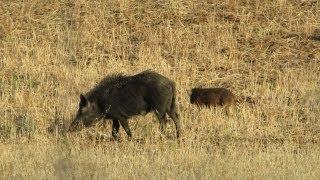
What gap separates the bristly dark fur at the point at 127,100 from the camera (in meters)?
12.8

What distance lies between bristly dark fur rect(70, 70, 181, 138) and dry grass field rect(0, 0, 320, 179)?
0.26m

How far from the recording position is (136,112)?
12.9 metres

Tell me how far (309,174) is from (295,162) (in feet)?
2.80

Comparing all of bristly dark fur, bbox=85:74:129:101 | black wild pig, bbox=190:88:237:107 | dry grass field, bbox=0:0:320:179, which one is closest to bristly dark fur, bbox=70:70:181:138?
bristly dark fur, bbox=85:74:129:101

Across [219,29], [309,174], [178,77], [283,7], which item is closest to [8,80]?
[178,77]

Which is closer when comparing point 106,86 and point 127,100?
point 127,100

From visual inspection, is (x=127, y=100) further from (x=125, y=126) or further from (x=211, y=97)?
(x=211, y=97)

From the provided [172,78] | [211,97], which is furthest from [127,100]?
[172,78]

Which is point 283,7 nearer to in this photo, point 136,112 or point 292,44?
point 292,44

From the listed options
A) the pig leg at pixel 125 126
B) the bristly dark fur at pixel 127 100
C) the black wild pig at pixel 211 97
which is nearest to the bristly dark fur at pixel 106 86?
the bristly dark fur at pixel 127 100

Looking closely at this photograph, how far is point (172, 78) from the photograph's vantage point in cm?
1575

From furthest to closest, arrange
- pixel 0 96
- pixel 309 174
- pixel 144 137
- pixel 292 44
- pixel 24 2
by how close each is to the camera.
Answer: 1. pixel 24 2
2. pixel 292 44
3. pixel 0 96
4. pixel 144 137
5. pixel 309 174

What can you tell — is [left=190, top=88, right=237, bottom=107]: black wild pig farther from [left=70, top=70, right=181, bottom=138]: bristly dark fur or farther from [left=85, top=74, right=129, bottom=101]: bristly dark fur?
[left=85, top=74, right=129, bottom=101]: bristly dark fur

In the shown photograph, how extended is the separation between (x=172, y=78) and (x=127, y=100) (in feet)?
9.76
